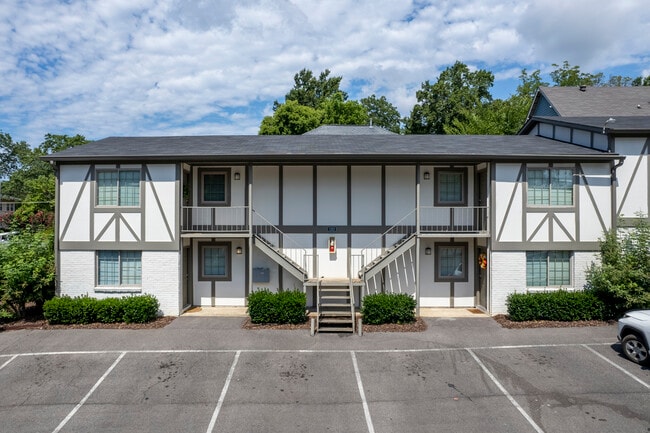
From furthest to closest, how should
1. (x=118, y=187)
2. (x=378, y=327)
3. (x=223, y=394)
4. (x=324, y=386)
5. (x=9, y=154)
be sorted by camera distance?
1. (x=9, y=154)
2. (x=118, y=187)
3. (x=378, y=327)
4. (x=324, y=386)
5. (x=223, y=394)

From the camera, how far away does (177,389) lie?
8016 millimetres

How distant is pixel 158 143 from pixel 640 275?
17.8 meters

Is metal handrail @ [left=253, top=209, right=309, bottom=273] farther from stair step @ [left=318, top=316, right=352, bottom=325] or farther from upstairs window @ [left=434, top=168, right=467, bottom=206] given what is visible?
upstairs window @ [left=434, top=168, right=467, bottom=206]

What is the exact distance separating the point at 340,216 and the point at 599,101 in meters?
17.6

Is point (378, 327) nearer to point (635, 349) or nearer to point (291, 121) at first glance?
point (635, 349)

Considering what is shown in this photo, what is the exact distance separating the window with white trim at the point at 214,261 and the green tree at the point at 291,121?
20.5 meters

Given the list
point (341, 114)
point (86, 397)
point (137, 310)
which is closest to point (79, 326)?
point (137, 310)

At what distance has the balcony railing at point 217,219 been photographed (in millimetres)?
14016

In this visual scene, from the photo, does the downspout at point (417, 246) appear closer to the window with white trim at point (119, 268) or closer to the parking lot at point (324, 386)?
the parking lot at point (324, 386)

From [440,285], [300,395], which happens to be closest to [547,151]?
[440,285]

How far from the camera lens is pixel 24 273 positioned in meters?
12.3

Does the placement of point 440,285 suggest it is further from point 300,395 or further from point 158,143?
point 158,143

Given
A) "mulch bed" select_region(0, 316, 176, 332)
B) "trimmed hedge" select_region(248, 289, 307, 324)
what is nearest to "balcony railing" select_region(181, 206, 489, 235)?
"trimmed hedge" select_region(248, 289, 307, 324)

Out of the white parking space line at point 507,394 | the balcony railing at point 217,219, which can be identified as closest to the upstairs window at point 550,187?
the white parking space line at point 507,394
